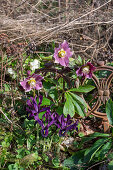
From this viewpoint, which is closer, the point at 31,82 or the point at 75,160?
the point at 31,82

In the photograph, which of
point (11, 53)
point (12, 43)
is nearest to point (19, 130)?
point (11, 53)

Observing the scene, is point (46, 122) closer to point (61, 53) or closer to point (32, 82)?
point (32, 82)

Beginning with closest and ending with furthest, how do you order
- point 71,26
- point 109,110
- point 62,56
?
point 62,56
point 109,110
point 71,26

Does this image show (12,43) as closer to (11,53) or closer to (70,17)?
(11,53)

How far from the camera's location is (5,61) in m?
1.89

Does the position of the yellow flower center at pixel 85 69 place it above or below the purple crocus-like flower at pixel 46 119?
above

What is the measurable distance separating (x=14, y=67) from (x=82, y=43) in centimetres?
88

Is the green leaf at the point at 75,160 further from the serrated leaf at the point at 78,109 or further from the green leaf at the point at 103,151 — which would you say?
the serrated leaf at the point at 78,109

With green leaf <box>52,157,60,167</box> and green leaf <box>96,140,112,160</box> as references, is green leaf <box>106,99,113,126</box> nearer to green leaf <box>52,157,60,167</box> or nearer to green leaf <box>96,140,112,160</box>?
green leaf <box>96,140,112,160</box>

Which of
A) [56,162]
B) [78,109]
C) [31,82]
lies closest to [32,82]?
[31,82]

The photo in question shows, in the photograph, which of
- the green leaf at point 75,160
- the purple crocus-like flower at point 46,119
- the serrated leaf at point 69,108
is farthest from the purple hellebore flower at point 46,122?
the green leaf at point 75,160

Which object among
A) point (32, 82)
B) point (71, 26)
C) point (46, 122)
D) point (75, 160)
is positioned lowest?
point (75, 160)

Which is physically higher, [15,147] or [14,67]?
[14,67]

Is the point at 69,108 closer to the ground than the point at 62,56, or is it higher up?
closer to the ground
